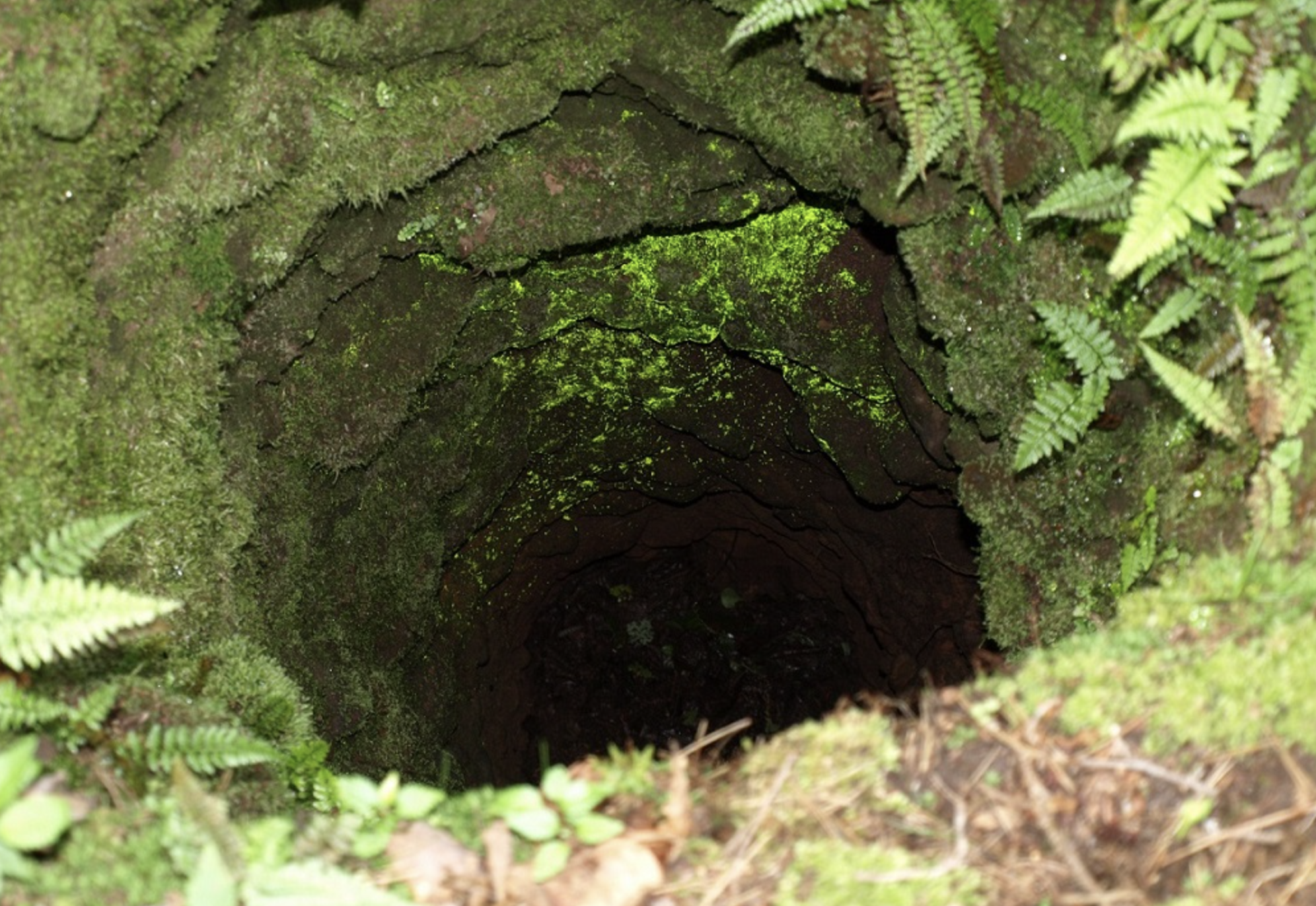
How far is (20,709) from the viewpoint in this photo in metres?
2.25

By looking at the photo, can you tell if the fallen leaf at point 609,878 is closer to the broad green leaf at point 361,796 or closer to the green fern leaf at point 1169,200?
the broad green leaf at point 361,796

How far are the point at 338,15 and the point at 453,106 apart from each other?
0.62 meters

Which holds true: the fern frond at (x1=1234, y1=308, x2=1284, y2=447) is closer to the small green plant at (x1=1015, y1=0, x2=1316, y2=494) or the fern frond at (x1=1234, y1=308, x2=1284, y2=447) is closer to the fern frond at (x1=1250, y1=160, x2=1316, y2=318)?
the small green plant at (x1=1015, y1=0, x2=1316, y2=494)

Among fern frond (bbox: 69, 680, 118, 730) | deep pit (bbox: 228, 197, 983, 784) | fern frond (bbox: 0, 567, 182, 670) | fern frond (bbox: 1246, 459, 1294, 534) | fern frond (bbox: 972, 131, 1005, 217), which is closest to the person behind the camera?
fern frond (bbox: 0, 567, 182, 670)

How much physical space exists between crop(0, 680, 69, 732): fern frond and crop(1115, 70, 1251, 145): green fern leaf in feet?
9.68

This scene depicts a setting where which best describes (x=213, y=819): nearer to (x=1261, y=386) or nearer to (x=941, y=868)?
(x=941, y=868)

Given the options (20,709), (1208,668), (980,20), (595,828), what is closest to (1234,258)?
(980,20)

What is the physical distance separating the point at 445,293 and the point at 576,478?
242 centimetres

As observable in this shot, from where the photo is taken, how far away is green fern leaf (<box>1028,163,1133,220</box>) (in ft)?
9.48

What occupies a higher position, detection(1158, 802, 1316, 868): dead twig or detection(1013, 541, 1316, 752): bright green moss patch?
detection(1013, 541, 1316, 752): bright green moss patch

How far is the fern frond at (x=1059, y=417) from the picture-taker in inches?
130

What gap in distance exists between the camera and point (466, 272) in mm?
5203

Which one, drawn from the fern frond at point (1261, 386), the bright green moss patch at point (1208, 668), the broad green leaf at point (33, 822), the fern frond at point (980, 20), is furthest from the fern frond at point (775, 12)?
the broad green leaf at point (33, 822)

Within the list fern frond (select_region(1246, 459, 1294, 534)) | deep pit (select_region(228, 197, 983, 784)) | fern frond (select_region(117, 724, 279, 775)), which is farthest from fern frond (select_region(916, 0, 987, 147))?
fern frond (select_region(117, 724, 279, 775))
